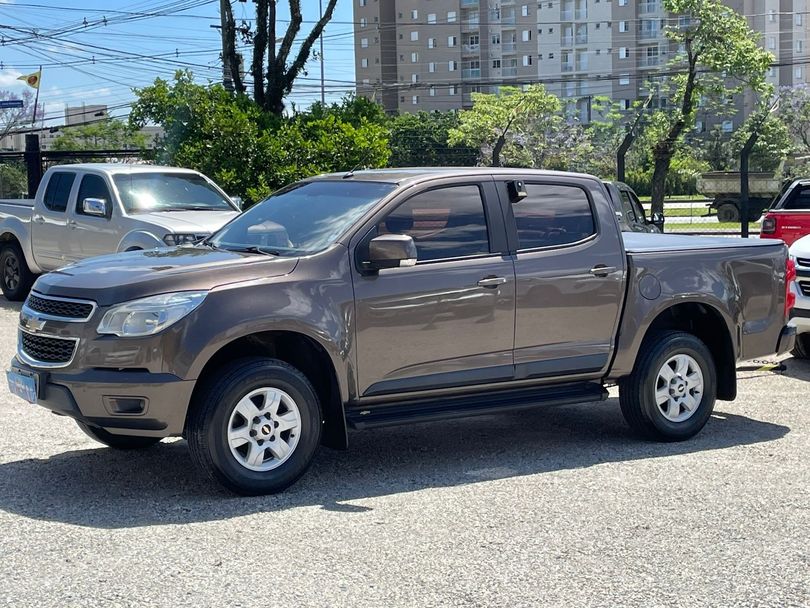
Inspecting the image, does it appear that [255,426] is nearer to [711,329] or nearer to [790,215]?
[711,329]

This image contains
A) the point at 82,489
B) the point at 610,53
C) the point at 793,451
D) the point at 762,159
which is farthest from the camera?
the point at 610,53

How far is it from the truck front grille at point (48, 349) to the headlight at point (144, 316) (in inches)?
10.2

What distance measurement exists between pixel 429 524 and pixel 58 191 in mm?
11186

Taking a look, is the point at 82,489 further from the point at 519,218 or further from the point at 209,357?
the point at 519,218

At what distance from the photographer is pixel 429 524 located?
5.64 metres

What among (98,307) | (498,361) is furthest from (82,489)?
(498,361)

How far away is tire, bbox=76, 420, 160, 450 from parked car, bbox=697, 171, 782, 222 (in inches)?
1364

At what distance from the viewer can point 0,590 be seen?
4.62 meters

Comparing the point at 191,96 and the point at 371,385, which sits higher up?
the point at 191,96

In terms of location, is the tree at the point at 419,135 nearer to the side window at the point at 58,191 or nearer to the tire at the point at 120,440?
the side window at the point at 58,191

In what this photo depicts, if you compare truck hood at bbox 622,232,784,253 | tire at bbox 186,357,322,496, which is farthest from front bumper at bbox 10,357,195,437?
truck hood at bbox 622,232,784,253

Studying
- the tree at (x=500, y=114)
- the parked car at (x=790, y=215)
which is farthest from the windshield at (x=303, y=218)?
the tree at (x=500, y=114)

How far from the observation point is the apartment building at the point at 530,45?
310 ft

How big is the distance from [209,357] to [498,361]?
6.26 ft
